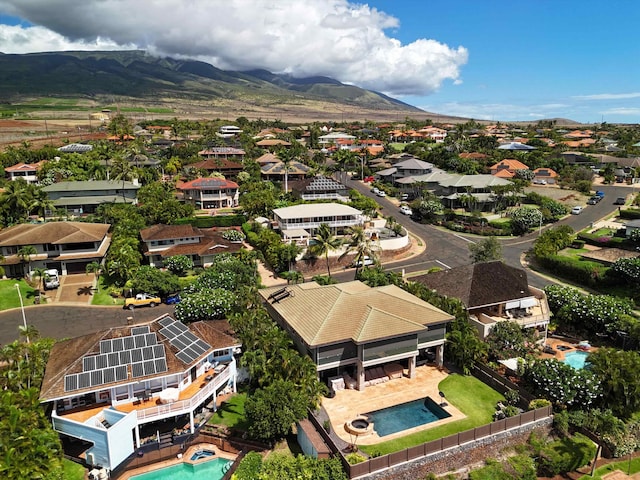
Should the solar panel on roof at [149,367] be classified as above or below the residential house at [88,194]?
below

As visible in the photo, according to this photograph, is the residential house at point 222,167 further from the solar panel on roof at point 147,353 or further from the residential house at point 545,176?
the solar panel on roof at point 147,353

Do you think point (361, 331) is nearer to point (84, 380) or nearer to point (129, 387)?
point (129, 387)

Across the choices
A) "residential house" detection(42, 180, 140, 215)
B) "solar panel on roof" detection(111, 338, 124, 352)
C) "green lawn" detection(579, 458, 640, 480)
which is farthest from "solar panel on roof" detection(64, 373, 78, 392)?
"residential house" detection(42, 180, 140, 215)

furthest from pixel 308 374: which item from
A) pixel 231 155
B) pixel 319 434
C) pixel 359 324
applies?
pixel 231 155


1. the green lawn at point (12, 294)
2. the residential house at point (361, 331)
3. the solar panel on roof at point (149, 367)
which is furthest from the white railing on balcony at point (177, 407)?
the green lawn at point (12, 294)

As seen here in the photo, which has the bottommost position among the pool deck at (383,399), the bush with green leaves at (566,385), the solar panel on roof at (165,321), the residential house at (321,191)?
the pool deck at (383,399)

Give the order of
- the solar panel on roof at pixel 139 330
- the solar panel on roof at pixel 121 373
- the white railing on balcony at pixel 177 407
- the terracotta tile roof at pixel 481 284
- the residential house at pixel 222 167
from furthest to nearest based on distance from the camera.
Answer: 1. the residential house at pixel 222 167
2. the terracotta tile roof at pixel 481 284
3. the solar panel on roof at pixel 139 330
4. the solar panel on roof at pixel 121 373
5. the white railing on balcony at pixel 177 407

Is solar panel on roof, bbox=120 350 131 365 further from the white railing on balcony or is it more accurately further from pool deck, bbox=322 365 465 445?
pool deck, bbox=322 365 465 445
